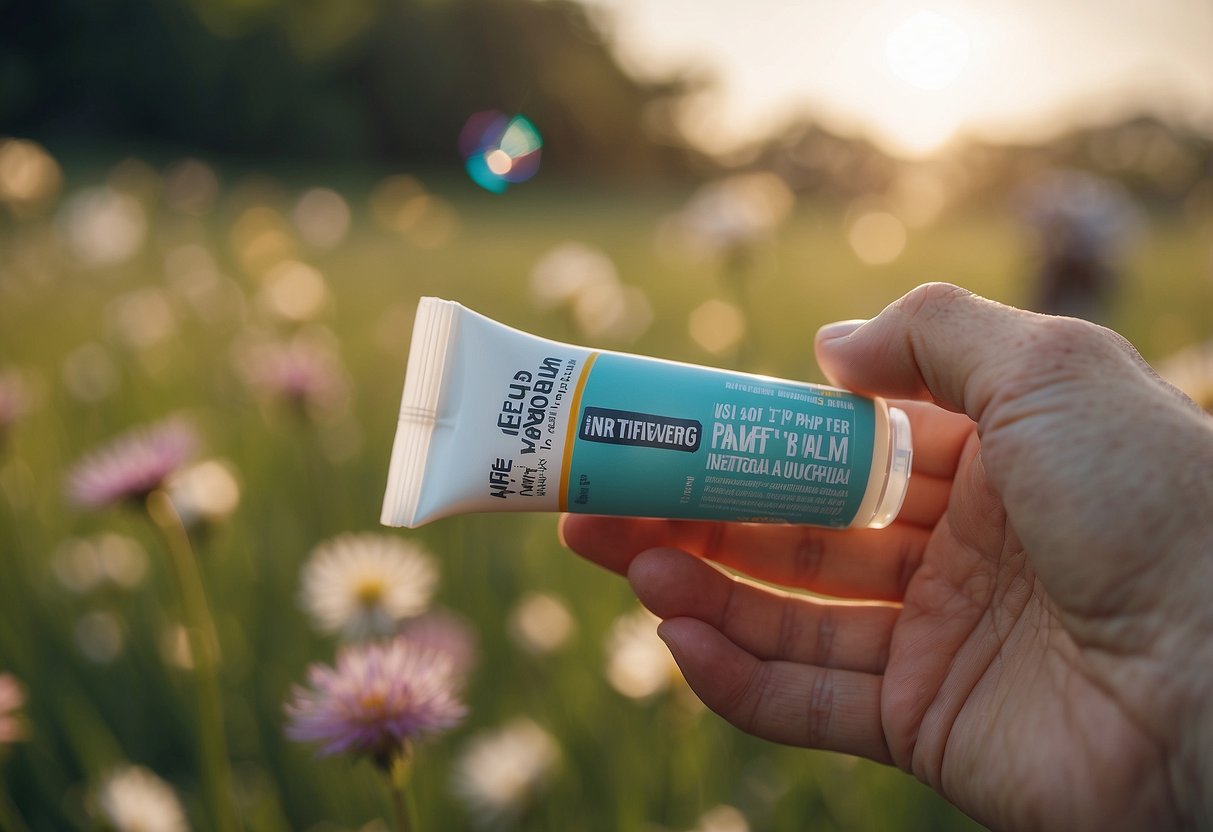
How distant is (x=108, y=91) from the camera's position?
9922 mm

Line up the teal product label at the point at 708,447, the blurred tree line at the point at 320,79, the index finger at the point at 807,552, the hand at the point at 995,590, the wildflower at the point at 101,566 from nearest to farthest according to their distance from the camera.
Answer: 1. the hand at the point at 995,590
2. the teal product label at the point at 708,447
3. the index finger at the point at 807,552
4. the wildflower at the point at 101,566
5. the blurred tree line at the point at 320,79

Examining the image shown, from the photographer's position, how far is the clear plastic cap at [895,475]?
2.81ft

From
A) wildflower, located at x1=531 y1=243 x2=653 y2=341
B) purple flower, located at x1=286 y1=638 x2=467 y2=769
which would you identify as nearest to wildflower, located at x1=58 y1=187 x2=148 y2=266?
wildflower, located at x1=531 y1=243 x2=653 y2=341

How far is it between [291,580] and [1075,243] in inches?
90.1

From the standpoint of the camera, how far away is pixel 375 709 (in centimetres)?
73

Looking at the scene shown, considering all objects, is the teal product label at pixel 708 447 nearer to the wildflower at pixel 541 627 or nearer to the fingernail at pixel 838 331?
the fingernail at pixel 838 331

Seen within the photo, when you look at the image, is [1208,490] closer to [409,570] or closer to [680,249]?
[409,570]

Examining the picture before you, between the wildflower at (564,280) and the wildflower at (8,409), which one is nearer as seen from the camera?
the wildflower at (8,409)

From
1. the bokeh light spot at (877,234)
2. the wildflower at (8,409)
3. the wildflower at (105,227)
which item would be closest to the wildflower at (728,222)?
the wildflower at (8,409)

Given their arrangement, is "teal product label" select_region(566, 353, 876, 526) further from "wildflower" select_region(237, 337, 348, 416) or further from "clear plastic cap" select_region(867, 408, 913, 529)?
"wildflower" select_region(237, 337, 348, 416)

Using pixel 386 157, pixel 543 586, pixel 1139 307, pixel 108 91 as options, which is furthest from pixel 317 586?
pixel 386 157

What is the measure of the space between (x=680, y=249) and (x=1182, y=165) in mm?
3742

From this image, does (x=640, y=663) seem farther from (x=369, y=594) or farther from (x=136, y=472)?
(x=136, y=472)

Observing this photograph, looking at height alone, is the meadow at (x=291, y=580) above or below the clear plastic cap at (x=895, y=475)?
below
